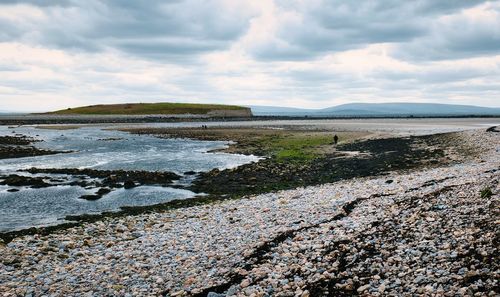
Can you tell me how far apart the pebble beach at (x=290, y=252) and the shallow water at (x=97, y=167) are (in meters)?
5.14

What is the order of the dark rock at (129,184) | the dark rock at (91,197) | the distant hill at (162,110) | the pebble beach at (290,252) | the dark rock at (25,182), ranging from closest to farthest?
the pebble beach at (290,252), the dark rock at (91,197), the dark rock at (129,184), the dark rock at (25,182), the distant hill at (162,110)

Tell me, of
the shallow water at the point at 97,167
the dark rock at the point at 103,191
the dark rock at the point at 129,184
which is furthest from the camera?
the dark rock at the point at 129,184

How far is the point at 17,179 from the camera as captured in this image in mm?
31656

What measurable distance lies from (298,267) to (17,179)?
2686cm

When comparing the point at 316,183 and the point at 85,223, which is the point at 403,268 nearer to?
the point at 85,223

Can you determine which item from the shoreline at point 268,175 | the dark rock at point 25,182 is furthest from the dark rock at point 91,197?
the dark rock at point 25,182

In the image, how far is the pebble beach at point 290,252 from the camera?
10.4m

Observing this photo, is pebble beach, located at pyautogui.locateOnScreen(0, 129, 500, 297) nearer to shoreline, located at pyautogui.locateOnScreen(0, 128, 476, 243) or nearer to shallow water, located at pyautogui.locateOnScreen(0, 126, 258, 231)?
shoreline, located at pyautogui.locateOnScreen(0, 128, 476, 243)

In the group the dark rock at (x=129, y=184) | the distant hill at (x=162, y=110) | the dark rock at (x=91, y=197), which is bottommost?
the dark rock at (x=91, y=197)

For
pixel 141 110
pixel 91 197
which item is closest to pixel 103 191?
pixel 91 197

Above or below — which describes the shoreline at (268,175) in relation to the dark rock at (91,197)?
above

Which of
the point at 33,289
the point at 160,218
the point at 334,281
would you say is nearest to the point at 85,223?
the point at 160,218

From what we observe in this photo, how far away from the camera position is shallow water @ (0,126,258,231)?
22.9 meters

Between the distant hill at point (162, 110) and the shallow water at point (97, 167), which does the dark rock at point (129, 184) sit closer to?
the shallow water at point (97, 167)
